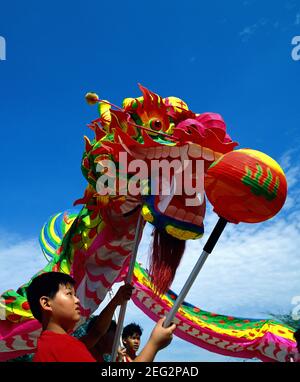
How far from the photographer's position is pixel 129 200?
3.03 meters

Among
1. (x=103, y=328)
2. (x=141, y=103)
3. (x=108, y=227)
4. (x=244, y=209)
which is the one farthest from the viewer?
(x=108, y=227)

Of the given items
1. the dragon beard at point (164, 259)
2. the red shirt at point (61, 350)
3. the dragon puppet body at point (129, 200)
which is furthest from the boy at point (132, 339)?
the red shirt at point (61, 350)

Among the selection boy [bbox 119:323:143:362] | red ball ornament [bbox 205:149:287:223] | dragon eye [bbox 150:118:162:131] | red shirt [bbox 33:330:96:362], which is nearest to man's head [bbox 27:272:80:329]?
red shirt [bbox 33:330:96:362]

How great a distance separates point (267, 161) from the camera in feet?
6.15

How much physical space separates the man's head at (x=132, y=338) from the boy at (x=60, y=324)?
7.42ft

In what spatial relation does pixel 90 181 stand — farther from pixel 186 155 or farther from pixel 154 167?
pixel 186 155

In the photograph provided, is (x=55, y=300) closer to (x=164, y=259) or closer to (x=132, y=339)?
(x=164, y=259)

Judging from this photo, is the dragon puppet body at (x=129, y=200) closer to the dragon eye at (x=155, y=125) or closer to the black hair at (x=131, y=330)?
the dragon eye at (x=155, y=125)

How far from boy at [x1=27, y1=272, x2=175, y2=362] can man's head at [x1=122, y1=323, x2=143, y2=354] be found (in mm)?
2263

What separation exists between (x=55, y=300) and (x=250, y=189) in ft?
3.05

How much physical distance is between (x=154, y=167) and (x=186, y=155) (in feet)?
0.80

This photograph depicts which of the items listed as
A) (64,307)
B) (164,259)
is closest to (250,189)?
(64,307)

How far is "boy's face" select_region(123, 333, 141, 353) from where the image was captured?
3514 mm
